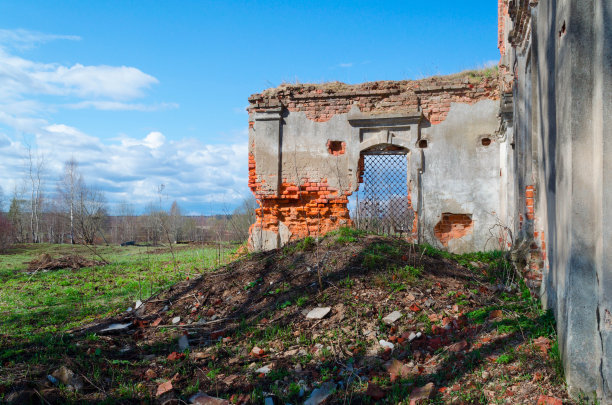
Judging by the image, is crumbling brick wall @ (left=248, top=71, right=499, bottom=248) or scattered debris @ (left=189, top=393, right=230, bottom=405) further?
crumbling brick wall @ (left=248, top=71, right=499, bottom=248)

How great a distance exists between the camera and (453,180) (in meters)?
10.0

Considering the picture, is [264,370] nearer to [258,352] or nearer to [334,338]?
[258,352]

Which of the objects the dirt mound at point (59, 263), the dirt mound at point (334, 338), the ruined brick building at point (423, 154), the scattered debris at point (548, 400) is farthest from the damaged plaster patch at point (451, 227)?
the dirt mound at point (59, 263)

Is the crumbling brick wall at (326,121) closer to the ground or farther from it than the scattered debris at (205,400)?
farther from it

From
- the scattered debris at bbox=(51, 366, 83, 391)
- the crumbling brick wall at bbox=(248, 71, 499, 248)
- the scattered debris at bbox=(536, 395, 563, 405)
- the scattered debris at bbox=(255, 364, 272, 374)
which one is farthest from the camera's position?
the crumbling brick wall at bbox=(248, 71, 499, 248)

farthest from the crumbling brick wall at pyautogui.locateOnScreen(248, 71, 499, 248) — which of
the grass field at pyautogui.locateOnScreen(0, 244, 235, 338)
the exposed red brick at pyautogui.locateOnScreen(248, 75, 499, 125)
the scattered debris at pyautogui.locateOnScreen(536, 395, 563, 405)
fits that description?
the scattered debris at pyautogui.locateOnScreen(536, 395, 563, 405)

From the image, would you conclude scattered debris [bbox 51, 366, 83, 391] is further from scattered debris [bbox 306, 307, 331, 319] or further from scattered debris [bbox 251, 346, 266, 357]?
scattered debris [bbox 306, 307, 331, 319]

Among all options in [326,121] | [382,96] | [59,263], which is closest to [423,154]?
[382,96]

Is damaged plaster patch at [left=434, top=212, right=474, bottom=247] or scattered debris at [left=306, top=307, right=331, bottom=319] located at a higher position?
damaged plaster patch at [left=434, top=212, right=474, bottom=247]

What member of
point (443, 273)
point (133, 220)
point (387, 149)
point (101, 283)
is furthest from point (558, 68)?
point (133, 220)

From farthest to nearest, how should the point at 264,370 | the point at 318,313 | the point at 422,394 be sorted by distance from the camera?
the point at 318,313 → the point at 264,370 → the point at 422,394

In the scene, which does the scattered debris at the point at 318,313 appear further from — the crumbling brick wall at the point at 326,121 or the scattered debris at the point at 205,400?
the crumbling brick wall at the point at 326,121

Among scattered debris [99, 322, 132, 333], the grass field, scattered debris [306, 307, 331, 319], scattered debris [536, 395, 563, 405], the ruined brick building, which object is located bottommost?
the grass field

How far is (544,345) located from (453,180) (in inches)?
264
